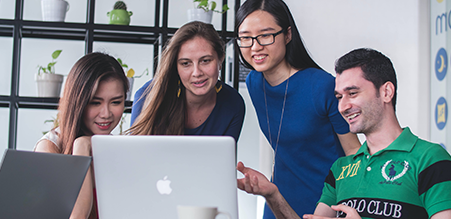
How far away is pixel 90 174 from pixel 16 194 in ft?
1.49

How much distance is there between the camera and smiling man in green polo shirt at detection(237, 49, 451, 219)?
1111 mm

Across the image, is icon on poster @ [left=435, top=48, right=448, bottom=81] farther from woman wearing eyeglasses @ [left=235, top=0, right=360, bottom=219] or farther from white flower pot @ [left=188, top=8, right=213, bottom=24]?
white flower pot @ [left=188, top=8, right=213, bottom=24]

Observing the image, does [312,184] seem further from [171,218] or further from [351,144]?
[171,218]

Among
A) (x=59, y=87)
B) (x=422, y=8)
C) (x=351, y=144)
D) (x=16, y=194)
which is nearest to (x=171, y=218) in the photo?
(x=16, y=194)

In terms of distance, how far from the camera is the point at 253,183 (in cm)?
120

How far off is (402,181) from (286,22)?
817 mm

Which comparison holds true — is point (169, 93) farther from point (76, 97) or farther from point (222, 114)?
point (76, 97)

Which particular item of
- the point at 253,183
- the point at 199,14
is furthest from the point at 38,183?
the point at 199,14

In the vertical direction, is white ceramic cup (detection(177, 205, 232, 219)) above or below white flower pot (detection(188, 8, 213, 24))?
below

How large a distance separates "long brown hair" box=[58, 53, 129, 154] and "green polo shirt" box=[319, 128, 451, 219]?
3.45ft

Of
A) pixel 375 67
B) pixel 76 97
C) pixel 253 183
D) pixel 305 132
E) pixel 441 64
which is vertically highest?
pixel 441 64

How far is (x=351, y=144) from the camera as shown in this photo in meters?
1.54

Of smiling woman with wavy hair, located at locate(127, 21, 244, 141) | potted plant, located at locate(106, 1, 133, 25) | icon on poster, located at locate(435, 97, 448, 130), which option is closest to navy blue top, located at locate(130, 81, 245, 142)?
smiling woman with wavy hair, located at locate(127, 21, 244, 141)

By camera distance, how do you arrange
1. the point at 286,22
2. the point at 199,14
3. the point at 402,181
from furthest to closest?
the point at 199,14
the point at 286,22
the point at 402,181
